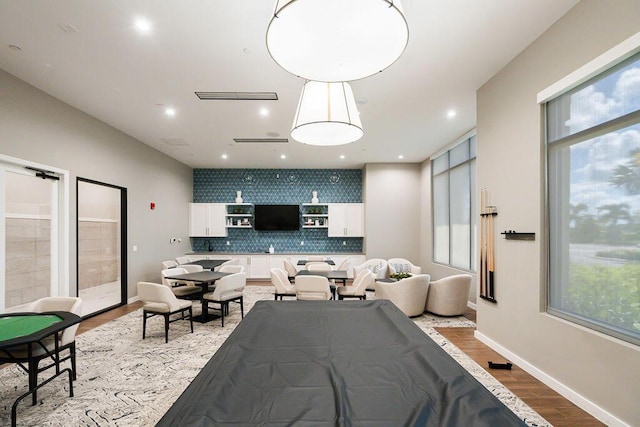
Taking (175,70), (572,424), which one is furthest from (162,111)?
(572,424)

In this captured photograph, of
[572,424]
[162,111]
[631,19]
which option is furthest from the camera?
[162,111]

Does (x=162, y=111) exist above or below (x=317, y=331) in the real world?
above

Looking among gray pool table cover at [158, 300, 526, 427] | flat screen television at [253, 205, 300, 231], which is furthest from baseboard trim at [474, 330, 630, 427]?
flat screen television at [253, 205, 300, 231]

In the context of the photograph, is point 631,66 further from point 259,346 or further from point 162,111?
point 162,111

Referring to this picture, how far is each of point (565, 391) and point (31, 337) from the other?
4.34 m

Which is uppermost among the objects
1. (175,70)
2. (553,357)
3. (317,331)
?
(175,70)

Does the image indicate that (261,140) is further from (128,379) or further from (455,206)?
(128,379)

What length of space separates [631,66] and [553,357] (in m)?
2.52

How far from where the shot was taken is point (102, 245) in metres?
5.95

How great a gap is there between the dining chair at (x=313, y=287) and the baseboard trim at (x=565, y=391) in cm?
233

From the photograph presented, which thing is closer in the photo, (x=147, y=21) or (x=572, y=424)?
(x=572, y=424)

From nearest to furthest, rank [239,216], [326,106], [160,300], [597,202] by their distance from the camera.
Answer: [326,106] < [597,202] < [160,300] < [239,216]

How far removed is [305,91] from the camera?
2.29 m

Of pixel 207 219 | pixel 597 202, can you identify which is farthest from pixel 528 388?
pixel 207 219
